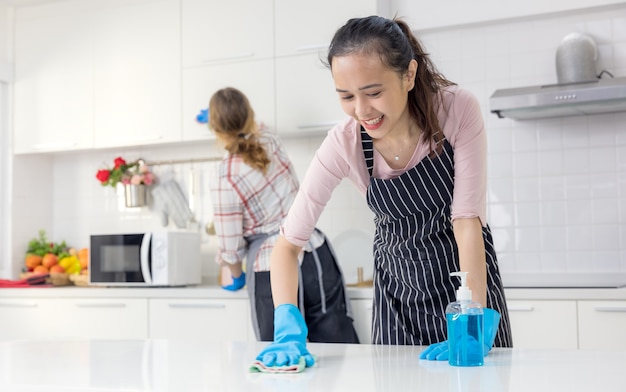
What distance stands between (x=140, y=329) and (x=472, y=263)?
87.2 inches

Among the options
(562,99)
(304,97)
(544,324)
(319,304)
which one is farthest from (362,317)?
(562,99)

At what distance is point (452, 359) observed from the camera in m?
1.33

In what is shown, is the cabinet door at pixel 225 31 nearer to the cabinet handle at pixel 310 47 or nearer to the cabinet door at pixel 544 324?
the cabinet handle at pixel 310 47

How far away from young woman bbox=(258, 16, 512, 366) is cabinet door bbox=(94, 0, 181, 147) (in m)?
2.07

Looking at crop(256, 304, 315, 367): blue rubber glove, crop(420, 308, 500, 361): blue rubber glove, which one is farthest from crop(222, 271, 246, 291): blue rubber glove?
crop(420, 308, 500, 361): blue rubber glove

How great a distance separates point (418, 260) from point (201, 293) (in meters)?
1.69

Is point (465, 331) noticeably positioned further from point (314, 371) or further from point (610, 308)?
point (610, 308)

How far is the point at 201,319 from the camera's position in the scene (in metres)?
3.31

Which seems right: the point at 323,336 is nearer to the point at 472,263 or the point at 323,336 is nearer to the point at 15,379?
the point at 472,263

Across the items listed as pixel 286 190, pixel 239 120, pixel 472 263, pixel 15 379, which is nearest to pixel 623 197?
pixel 286 190

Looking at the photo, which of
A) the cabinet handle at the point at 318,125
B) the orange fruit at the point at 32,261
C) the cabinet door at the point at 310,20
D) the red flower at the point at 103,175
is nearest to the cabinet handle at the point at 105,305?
the orange fruit at the point at 32,261

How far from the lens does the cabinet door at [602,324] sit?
2.69m

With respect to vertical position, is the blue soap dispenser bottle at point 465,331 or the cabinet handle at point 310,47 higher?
the cabinet handle at point 310,47

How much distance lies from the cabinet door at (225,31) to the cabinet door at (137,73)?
7 centimetres
